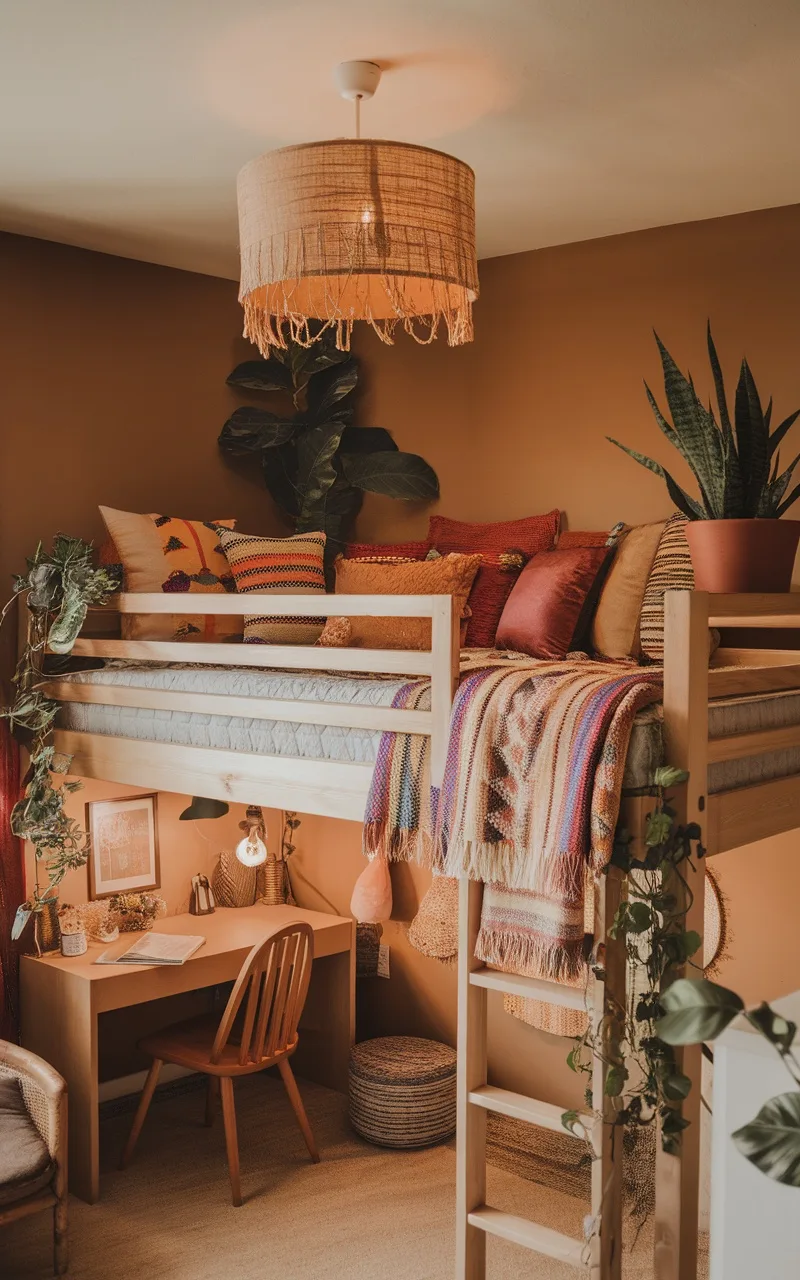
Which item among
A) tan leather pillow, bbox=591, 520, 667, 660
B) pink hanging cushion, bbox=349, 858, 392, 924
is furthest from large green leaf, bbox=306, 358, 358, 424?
pink hanging cushion, bbox=349, 858, 392, 924

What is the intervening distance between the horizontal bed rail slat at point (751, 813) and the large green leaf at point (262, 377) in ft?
8.54

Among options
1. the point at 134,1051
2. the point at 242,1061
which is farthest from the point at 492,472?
the point at 134,1051

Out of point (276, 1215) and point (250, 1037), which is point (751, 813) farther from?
point (276, 1215)

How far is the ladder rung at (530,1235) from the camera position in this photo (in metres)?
2.22

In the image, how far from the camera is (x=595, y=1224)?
85.2 inches

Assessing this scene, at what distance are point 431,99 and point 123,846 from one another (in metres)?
2.72

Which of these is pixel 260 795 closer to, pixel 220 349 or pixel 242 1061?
pixel 242 1061

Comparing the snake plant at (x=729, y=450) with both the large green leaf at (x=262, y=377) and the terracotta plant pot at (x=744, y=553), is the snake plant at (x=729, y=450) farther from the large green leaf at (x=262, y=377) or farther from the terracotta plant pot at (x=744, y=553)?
the large green leaf at (x=262, y=377)

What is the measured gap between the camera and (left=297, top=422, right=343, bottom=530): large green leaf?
14.1 feet

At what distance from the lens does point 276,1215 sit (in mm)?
3420

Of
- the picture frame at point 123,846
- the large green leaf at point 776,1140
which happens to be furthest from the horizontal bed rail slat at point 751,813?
the picture frame at point 123,846

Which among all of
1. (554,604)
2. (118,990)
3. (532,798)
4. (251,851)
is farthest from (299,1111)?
(532,798)

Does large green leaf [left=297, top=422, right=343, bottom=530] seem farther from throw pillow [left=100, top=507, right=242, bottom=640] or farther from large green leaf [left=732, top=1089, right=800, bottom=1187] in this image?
large green leaf [left=732, top=1089, right=800, bottom=1187]

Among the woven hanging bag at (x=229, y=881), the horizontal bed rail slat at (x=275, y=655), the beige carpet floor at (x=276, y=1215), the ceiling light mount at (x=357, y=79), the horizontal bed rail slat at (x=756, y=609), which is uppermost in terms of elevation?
the ceiling light mount at (x=357, y=79)
